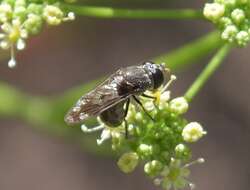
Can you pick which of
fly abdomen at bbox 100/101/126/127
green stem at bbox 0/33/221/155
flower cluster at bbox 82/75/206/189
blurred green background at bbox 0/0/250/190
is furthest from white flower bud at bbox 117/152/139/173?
blurred green background at bbox 0/0/250/190

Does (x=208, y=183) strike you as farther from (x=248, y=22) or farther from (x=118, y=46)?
(x=248, y=22)

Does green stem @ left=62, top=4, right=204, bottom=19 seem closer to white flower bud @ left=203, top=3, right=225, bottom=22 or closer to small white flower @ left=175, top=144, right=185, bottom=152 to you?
white flower bud @ left=203, top=3, right=225, bottom=22

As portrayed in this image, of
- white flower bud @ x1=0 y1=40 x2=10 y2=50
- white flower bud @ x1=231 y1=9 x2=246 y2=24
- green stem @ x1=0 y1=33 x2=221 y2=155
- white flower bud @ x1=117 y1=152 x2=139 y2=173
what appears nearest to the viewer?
white flower bud @ x1=117 y1=152 x2=139 y2=173

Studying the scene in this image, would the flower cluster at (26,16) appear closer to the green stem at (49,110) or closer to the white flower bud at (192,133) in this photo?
the white flower bud at (192,133)

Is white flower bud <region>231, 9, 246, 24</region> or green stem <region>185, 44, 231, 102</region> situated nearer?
white flower bud <region>231, 9, 246, 24</region>

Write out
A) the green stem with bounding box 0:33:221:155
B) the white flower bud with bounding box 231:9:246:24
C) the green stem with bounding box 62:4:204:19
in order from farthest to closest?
the green stem with bounding box 0:33:221:155
the green stem with bounding box 62:4:204:19
the white flower bud with bounding box 231:9:246:24

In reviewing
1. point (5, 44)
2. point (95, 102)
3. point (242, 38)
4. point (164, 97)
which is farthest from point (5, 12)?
point (242, 38)

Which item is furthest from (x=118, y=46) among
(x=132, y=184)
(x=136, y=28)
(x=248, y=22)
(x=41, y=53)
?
(x=248, y=22)
